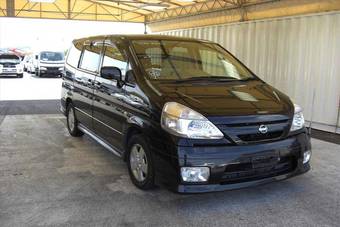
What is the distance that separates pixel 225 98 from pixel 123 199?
1.44 meters

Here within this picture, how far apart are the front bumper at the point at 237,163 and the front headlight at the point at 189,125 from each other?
119 mm

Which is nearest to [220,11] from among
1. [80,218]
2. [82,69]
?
[82,69]

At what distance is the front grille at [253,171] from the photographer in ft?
11.8

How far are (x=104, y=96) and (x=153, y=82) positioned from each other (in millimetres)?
1069

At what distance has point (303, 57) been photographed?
854 centimetres

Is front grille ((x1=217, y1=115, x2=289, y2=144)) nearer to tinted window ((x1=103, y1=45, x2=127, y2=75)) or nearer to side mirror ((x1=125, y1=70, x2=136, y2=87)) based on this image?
side mirror ((x1=125, y1=70, x2=136, y2=87))

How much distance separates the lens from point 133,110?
4.23m

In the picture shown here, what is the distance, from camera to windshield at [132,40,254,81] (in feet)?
14.6

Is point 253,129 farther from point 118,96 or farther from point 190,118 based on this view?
point 118,96

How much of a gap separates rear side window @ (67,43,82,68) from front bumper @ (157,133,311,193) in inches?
135

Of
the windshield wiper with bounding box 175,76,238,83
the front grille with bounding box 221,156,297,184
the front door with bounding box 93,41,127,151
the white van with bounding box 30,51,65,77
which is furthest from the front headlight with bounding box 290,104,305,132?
the white van with bounding box 30,51,65,77

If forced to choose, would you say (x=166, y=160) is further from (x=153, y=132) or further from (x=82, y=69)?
(x=82, y=69)

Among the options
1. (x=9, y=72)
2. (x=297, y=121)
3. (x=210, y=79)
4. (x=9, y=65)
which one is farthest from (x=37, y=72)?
(x=297, y=121)

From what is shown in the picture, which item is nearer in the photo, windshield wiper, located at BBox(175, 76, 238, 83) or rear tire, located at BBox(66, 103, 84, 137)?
windshield wiper, located at BBox(175, 76, 238, 83)
